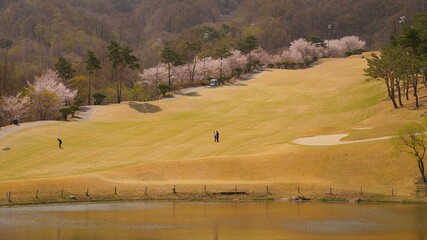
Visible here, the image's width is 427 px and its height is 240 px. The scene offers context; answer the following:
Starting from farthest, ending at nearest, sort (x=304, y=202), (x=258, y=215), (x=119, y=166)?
(x=119, y=166) < (x=304, y=202) < (x=258, y=215)

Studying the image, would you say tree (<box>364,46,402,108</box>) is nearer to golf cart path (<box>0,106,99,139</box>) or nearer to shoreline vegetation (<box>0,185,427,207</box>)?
shoreline vegetation (<box>0,185,427,207</box>)

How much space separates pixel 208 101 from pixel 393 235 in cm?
10375

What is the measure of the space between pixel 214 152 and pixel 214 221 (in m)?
35.7

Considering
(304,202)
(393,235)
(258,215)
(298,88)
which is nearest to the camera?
(393,235)

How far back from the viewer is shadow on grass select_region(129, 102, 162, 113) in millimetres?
136375

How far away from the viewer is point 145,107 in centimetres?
13938

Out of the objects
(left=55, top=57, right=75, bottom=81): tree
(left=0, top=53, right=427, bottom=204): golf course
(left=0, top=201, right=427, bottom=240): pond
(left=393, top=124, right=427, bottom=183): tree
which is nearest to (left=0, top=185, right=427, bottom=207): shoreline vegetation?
(left=0, top=53, right=427, bottom=204): golf course

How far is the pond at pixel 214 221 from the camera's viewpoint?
46906 mm

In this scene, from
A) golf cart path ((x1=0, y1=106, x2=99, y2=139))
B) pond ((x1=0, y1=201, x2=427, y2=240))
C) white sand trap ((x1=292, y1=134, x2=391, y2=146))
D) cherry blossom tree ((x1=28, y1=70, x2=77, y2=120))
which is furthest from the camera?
cherry blossom tree ((x1=28, y1=70, x2=77, y2=120))

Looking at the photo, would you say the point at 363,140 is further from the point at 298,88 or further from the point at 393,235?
the point at 298,88

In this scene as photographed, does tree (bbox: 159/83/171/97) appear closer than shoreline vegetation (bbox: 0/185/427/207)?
No

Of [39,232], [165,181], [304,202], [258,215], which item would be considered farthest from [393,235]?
[165,181]

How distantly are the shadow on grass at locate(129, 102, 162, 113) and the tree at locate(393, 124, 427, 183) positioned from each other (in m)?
71.5

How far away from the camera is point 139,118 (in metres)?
129
